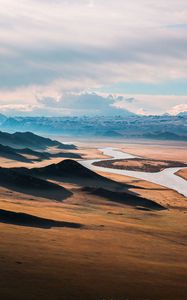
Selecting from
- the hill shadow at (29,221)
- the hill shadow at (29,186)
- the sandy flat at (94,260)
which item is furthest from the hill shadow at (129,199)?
the hill shadow at (29,221)

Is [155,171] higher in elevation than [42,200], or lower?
higher

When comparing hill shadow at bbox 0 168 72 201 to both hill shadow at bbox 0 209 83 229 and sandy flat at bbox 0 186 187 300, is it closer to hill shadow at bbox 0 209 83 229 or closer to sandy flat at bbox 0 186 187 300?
sandy flat at bbox 0 186 187 300

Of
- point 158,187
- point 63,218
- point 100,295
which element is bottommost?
point 100,295

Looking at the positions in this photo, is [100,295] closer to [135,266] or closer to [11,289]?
[11,289]

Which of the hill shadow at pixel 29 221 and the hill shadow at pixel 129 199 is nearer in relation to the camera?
the hill shadow at pixel 29 221

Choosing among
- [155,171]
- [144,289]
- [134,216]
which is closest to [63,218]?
[134,216]

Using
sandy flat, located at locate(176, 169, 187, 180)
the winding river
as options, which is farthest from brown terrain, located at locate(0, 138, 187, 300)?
sandy flat, located at locate(176, 169, 187, 180)

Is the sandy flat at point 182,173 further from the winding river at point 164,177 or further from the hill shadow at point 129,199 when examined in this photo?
the hill shadow at point 129,199

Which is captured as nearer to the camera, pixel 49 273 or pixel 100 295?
pixel 100 295
